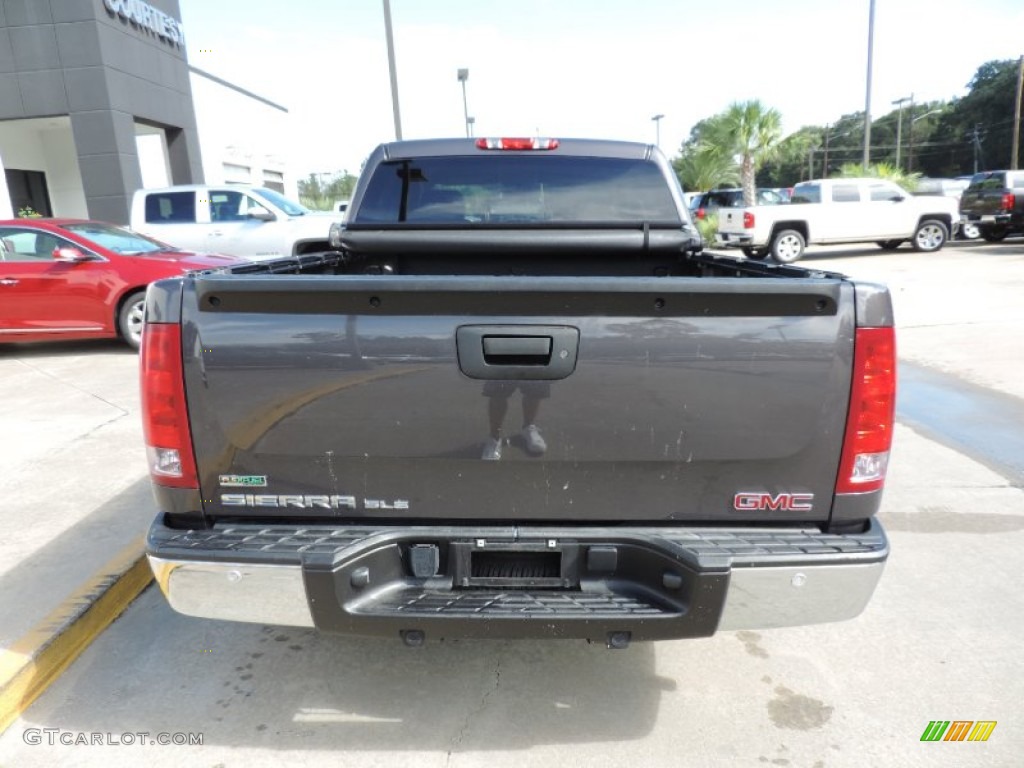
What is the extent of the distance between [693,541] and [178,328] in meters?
1.61

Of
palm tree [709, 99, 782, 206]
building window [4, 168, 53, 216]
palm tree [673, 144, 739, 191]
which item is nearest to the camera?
building window [4, 168, 53, 216]

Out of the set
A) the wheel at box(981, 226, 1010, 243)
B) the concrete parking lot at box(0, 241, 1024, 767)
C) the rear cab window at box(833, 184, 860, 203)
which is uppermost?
the rear cab window at box(833, 184, 860, 203)

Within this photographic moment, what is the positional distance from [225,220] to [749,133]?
20135 millimetres

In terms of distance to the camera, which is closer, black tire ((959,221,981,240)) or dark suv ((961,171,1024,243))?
dark suv ((961,171,1024,243))

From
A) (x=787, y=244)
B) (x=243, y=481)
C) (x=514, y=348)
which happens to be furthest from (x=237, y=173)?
(x=514, y=348)

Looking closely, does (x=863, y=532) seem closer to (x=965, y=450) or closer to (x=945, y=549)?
(x=945, y=549)

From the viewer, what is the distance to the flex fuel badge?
218cm

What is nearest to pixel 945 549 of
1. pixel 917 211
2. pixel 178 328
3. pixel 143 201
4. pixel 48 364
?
pixel 178 328

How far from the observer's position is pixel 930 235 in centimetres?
1834

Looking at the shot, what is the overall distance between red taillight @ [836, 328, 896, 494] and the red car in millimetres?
7940

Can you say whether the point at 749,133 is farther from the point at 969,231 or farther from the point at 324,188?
the point at 324,188

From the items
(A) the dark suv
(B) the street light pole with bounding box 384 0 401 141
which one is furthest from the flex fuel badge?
(A) the dark suv

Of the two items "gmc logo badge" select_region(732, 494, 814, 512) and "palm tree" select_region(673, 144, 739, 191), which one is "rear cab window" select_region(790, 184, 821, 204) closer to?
"palm tree" select_region(673, 144, 739, 191)

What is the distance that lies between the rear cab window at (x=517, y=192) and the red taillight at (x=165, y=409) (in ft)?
5.87
